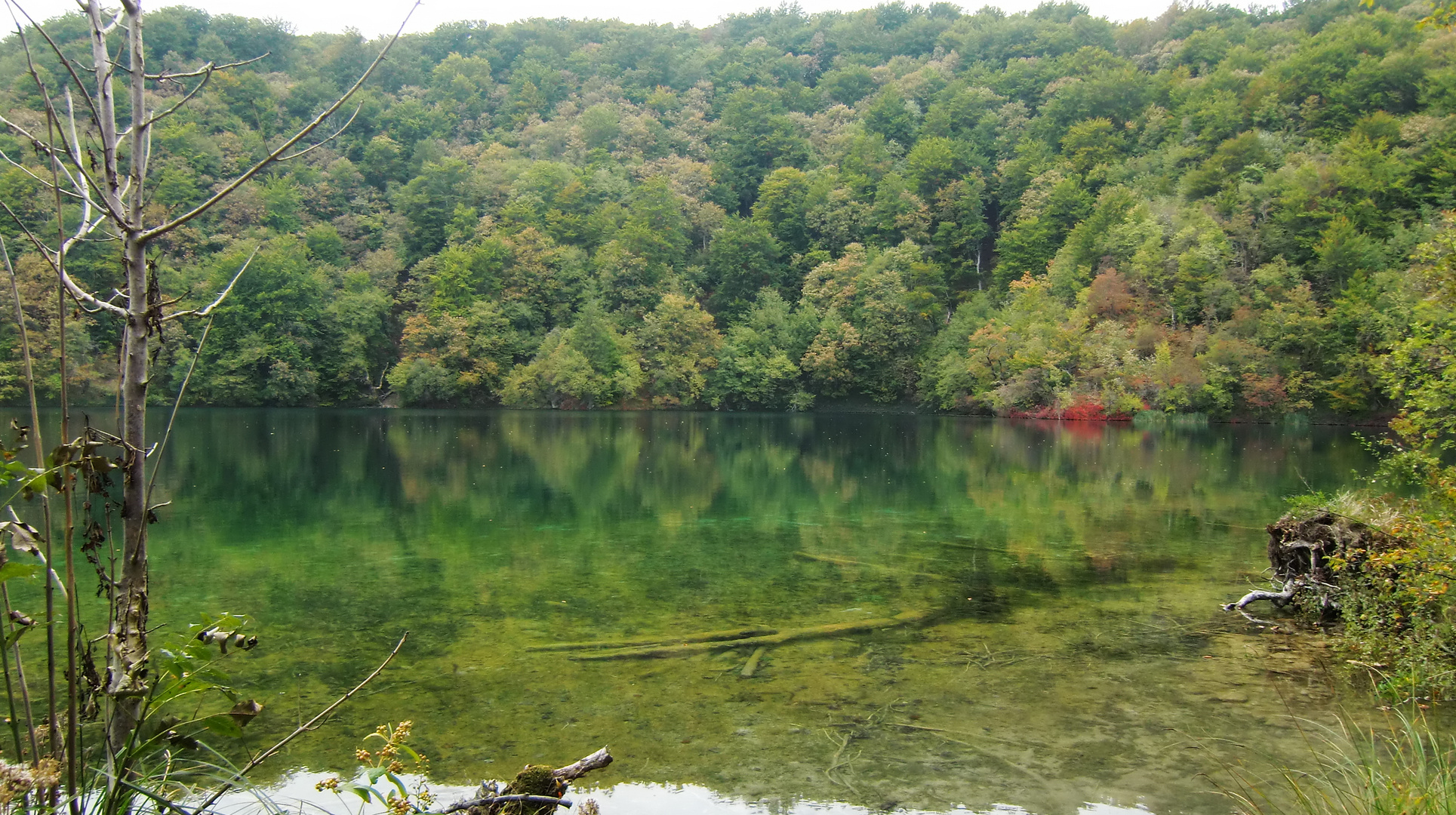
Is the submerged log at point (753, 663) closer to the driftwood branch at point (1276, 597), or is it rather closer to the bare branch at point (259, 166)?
the driftwood branch at point (1276, 597)

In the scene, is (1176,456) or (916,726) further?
(1176,456)

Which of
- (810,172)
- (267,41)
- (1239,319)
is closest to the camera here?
(1239,319)

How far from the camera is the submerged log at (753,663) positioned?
6977 millimetres

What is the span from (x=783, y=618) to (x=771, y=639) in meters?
0.72

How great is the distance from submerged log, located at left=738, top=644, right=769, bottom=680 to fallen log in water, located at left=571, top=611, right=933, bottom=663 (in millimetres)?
135

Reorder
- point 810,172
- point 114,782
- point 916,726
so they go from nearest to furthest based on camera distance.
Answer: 1. point 114,782
2. point 916,726
3. point 810,172

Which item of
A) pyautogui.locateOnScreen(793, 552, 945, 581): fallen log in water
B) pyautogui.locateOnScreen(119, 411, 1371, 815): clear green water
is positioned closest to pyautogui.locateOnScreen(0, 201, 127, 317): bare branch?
pyautogui.locateOnScreen(119, 411, 1371, 815): clear green water

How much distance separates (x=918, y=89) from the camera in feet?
247

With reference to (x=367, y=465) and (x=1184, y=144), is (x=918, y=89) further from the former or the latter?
(x=367, y=465)

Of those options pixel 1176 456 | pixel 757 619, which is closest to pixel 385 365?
pixel 1176 456

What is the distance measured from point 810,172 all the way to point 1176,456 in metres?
48.6

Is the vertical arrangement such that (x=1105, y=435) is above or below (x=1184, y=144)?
below

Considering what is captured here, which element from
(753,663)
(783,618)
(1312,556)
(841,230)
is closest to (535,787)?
(753,663)

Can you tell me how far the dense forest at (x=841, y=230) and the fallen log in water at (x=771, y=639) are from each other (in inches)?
1272
